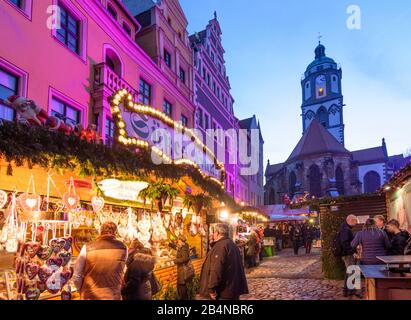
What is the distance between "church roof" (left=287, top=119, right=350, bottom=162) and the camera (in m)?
52.0

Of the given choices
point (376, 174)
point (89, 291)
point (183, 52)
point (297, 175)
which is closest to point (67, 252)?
point (89, 291)

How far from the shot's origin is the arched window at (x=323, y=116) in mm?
71500

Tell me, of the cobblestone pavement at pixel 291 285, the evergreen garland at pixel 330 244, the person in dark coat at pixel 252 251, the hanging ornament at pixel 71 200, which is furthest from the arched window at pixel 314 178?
the hanging ornament at pixel 71 200

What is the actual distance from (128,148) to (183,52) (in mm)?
15920

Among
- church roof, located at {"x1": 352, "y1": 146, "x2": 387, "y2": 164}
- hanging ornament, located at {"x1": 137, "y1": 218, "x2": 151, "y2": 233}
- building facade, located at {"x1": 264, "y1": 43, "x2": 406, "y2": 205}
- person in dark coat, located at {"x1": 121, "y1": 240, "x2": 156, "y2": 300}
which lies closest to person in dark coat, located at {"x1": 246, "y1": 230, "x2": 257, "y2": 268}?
hanging ornament, located at {"x1": 137, "y1": 218, "x2": 151, "y2": 233}

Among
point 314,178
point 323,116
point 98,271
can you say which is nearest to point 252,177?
point 314,178

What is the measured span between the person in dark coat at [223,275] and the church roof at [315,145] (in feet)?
160

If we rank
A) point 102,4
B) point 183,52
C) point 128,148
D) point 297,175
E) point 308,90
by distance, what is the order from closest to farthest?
point 128,148 → point 102,4 → point 183,52 → point 297,175 → point 308,90

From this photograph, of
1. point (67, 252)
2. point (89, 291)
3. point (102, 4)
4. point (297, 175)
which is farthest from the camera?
point (297, 175)

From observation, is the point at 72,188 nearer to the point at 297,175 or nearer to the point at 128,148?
the point at 128,148

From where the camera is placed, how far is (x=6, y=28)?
9.76m

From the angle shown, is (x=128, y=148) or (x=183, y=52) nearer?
(x=128, y=148)

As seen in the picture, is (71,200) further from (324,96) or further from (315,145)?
(324,96)

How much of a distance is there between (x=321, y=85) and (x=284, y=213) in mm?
48355
